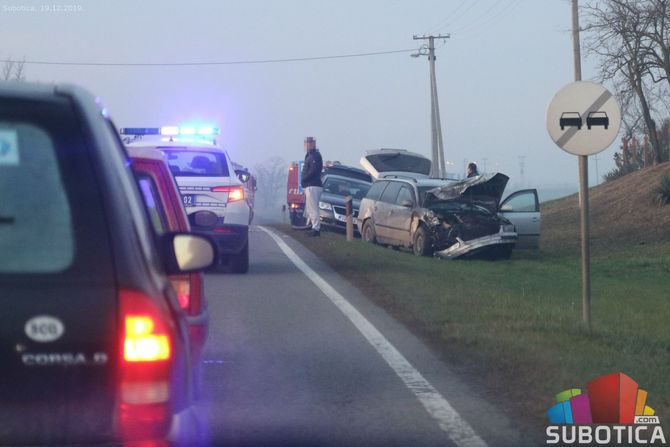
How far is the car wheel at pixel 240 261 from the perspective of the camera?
48.7 feet

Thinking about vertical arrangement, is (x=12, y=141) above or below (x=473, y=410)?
above

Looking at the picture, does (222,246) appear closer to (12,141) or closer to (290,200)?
(12,141)

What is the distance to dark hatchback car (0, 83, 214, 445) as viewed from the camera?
3.02 metres

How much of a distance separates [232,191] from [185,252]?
10662mm

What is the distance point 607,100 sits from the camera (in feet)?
33.0

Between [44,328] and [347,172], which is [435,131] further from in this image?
[44,328]

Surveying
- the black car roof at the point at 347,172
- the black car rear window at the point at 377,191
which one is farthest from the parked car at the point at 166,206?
the black car roof at the point at 347,172

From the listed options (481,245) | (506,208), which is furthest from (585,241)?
(506,208)

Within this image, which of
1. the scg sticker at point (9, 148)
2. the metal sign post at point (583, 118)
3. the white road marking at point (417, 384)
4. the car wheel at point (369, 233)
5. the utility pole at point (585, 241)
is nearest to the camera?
the scg sticker at point (9, 148)

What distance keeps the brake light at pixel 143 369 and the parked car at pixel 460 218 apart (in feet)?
55.6

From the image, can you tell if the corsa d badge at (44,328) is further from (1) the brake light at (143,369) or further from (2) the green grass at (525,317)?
(2) the green grass at (525,317)

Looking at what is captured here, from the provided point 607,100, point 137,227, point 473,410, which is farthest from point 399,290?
point 137,227

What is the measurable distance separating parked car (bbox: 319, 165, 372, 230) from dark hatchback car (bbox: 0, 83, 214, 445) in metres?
24.1

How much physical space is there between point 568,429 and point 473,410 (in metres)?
0.65
